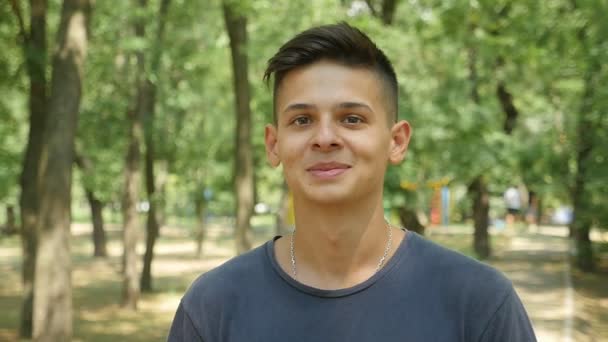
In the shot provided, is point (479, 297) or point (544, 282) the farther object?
point (544, 282)

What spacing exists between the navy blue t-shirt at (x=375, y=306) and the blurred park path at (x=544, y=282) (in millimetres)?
11757

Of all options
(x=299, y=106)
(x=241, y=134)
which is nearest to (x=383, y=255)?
(x=299, y=106)

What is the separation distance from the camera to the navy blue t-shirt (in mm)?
1965

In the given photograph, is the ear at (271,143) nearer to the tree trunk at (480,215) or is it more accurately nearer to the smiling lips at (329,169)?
the smiling lips at (329,169)

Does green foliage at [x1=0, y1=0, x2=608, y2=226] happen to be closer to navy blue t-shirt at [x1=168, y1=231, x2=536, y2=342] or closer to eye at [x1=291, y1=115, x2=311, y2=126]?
eye at [x1=291, y1=115, x2=311, y2=126]

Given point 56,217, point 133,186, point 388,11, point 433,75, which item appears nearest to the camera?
point 56,217

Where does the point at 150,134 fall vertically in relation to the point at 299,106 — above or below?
above

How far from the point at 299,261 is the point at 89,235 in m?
50.8

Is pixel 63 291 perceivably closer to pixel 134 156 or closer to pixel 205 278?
pixel 205 278

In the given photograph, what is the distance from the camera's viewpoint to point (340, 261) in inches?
85.3

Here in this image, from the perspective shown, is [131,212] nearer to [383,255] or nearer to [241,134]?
[241,134]

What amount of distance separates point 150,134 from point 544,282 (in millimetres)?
11603

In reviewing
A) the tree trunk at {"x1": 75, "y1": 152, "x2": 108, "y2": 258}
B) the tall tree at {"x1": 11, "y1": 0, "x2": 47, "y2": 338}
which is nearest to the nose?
the tall tree at {"x1": 11, "y1": 0, "x2": 47, "y2": 338}

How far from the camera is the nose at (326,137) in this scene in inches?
81.3
